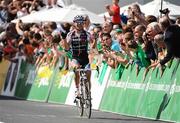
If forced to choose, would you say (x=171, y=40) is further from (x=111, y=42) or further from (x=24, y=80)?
(x=24, y=80)

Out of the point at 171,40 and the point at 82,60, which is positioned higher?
the point at 171,40

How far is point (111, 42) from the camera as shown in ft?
70.1

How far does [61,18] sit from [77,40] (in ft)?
28.2

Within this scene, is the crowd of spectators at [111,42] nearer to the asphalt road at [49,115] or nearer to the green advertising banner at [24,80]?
the green advertising banner at [24,80]

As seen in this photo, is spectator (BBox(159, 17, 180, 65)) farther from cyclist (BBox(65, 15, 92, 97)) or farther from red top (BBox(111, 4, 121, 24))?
red top (BBox(111, 4, 121, 24))

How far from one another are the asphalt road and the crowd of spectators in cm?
138

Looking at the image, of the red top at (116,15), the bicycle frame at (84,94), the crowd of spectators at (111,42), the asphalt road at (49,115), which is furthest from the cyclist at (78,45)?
the red top at (116,15)

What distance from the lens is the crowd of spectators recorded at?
17891mm

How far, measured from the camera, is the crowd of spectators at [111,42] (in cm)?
1789

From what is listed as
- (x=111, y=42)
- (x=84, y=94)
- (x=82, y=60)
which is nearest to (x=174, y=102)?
(x=84, y=94)

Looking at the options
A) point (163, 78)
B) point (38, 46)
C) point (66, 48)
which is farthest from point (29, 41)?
point (163, 78)

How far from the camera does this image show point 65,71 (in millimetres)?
24250

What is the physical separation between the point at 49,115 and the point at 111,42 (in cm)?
323

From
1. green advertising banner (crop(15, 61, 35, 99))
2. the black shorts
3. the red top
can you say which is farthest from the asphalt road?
green advertising banner (crop(15, 61, 35, 99))
